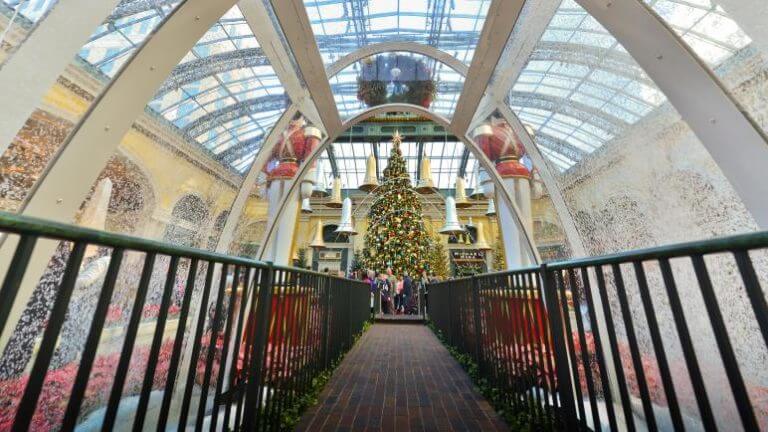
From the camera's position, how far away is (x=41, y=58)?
171cm

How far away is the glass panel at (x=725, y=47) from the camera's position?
6.34 ft

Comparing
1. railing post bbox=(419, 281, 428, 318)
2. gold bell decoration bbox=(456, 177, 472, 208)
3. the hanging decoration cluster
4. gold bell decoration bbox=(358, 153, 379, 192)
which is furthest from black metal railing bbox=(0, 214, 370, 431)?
gold bell decoration bbox=(456, 177, 472, 208)

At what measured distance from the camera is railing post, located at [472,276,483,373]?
2.97m

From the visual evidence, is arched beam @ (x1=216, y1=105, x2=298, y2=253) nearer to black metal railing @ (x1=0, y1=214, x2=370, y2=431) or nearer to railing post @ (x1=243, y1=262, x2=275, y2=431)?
black metal railing @ (x1=0, y1=214, x2=370, y2=431)

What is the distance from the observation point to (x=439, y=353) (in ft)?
14.1

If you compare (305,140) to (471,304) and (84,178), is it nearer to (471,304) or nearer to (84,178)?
(84,178)

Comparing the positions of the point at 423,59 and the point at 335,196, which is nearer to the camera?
the point at 423,59

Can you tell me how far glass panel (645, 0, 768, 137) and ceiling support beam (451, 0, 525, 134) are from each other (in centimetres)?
141

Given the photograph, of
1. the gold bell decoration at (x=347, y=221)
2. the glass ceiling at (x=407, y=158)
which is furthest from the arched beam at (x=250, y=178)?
the glass ceiling at (x=407, y=158)

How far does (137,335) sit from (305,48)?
363 cm

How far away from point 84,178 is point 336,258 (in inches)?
779

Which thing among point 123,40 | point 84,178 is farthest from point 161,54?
point 84,178

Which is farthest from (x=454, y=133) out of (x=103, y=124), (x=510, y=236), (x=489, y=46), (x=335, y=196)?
(x=103, y=124)

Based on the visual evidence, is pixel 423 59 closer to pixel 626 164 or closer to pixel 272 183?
pixel 272 183
